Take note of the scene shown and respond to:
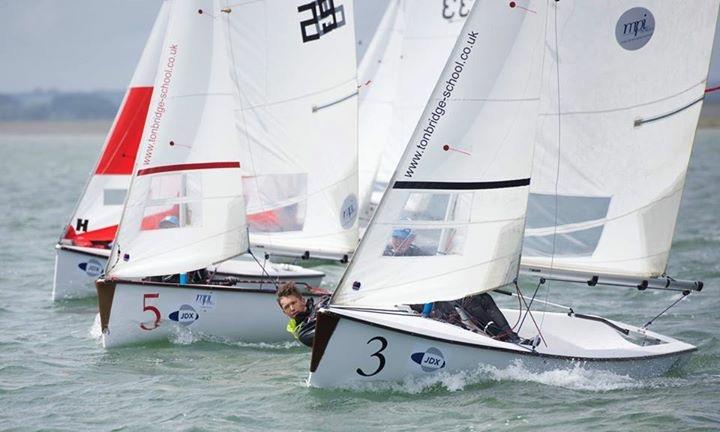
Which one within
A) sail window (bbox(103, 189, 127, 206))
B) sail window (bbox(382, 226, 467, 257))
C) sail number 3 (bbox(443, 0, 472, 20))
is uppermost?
sail number 3 (bbox(443, 0, 472, 20))

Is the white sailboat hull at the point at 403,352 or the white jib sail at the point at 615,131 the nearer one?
the white sailboat hull at the point at 403,352

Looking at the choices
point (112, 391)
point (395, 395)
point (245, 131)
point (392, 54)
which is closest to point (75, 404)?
point (112, 391)

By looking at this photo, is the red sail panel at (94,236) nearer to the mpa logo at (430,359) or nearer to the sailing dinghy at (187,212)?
the sailing dinghy at (187,212)

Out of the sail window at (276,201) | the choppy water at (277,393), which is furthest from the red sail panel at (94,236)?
the sail window at (276,201)

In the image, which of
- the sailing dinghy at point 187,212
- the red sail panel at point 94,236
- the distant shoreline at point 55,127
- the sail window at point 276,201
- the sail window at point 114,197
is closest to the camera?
the sailing dinghy at point 187,212

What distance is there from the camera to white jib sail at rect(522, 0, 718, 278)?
1040cm

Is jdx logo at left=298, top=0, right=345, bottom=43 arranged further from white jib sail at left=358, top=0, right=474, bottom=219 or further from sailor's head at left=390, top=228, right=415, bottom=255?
sailor's head at left=390, top=228, right=415, bottom=255

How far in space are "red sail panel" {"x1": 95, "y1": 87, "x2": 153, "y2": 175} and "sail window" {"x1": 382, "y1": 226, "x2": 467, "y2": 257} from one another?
22.0 feet

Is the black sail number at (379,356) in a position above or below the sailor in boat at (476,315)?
below

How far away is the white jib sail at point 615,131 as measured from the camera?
34.1 ft

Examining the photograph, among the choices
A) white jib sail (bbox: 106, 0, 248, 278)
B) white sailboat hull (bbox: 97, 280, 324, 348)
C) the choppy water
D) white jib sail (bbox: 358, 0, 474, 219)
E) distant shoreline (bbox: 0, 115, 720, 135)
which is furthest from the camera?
distant shoreline (bbox: 0, 115, 720, 135)

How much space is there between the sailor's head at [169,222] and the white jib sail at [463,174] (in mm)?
3053

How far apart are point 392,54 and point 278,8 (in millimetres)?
6906

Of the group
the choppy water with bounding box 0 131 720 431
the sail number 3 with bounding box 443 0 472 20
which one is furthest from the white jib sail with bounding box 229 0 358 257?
the sail number 3 with bounding box 443 0 472 20
